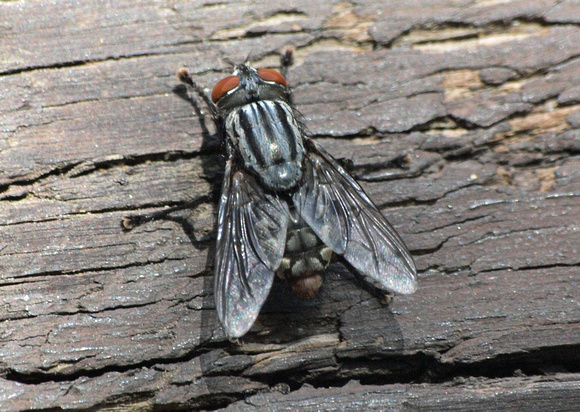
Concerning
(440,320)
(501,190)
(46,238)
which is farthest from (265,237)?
(501,190)

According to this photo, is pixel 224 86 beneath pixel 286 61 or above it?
beneath

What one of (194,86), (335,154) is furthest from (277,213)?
(194,86)

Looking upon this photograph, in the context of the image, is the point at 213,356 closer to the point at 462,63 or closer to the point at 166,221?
the point at 166,221

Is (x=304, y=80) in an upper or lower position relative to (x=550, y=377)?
upper

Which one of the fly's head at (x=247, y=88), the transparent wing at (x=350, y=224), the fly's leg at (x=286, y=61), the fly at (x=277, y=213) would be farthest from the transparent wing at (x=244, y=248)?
the fly's leg at (x=286, y=61)

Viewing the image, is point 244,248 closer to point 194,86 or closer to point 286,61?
point 194,86

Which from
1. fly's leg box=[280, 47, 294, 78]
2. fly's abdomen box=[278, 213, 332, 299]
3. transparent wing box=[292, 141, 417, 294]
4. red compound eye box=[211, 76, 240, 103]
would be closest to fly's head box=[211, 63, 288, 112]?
red compound eye box=[211, 76, 240, 103]
